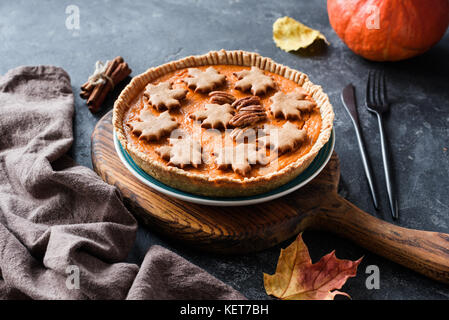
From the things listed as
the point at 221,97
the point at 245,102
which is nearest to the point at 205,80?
the point at 221,97

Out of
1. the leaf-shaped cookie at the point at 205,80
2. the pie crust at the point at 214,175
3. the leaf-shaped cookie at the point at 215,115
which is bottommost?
the pie crust at the point at 214,175

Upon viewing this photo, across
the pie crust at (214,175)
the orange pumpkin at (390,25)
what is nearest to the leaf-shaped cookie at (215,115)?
the pie crust at (214,175)

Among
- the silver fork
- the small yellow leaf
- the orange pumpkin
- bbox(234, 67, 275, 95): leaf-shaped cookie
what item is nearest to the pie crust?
bbox(234, 67, 275, 95): leaf-shaped cookie

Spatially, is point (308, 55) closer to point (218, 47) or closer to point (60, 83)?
point (218, 47)

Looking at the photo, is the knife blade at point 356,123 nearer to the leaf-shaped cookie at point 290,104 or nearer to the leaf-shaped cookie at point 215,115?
the leaf-shaped cookie at point 290,104

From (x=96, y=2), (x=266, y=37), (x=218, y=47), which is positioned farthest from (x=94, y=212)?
(x=96, y=2)

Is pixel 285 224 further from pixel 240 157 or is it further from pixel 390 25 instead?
pixel 390 25
